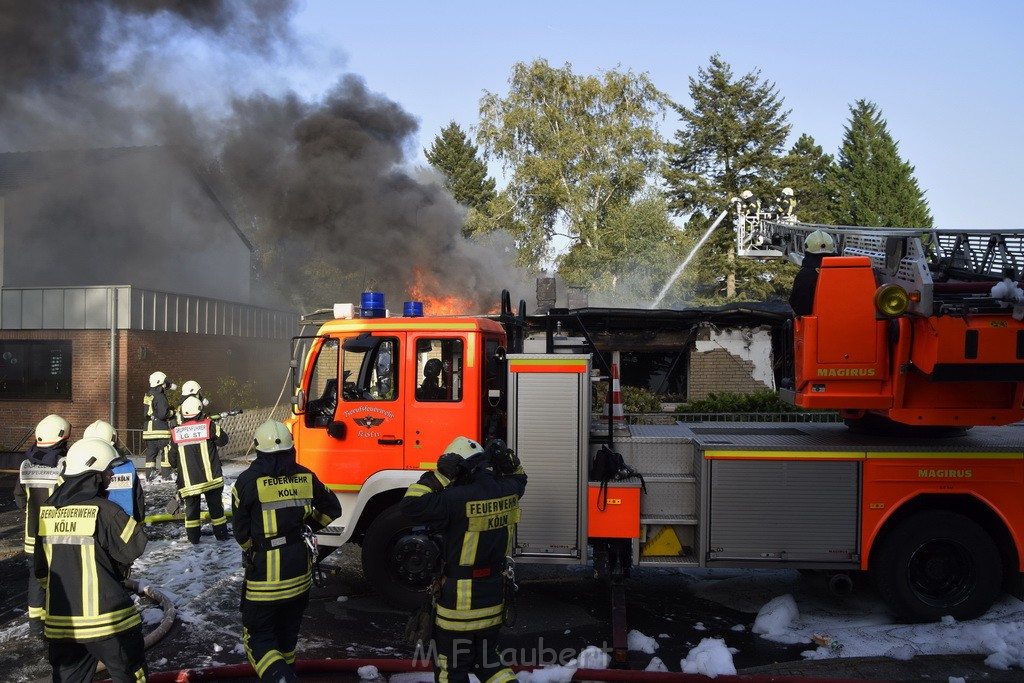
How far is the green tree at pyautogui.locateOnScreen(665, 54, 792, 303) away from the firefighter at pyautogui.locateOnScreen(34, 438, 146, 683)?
26921 millimetres

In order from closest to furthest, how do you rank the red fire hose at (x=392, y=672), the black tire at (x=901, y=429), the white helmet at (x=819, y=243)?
the red fire hose at (x=392, y=672)
the black tire at (x=901, y=429)
the white helmet at (x=819, y=243)

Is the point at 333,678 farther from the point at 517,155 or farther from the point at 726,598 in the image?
the point at 517,155

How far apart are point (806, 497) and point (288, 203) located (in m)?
12.0

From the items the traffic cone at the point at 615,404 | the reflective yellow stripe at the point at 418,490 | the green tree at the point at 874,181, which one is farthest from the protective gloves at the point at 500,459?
the green tree at the point at 874,181

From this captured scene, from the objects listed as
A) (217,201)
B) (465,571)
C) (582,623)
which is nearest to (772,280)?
(217,201)

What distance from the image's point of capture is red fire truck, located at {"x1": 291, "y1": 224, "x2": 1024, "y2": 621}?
5.46m

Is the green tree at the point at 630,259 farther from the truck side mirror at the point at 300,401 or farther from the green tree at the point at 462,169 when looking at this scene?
the truck side mirror at the point at 300,401

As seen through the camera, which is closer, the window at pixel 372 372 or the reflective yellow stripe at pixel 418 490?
the reflective yellow stripe at pixel 418 490

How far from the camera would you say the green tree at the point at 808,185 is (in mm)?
31234

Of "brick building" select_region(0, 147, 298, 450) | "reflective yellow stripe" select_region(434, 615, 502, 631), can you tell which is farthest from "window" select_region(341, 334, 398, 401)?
"brick building" select_region(0, 147, 298, 450)

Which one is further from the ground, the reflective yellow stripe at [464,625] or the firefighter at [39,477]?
the firefighter at [39,477]

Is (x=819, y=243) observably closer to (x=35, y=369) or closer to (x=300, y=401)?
(x=300, y=401)

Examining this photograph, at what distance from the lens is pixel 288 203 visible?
49.0 feet

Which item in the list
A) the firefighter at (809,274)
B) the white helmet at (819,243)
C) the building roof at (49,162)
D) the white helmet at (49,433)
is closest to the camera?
the white helmet at (49,433)
